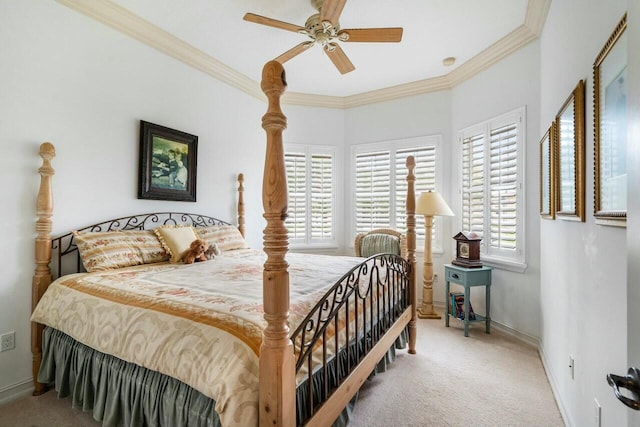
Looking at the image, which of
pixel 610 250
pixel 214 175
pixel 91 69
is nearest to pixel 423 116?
pixel 214 175

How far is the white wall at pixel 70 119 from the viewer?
204cm

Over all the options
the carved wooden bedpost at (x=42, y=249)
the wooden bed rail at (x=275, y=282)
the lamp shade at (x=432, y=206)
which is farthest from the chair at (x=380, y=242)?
the carved wooden bedpost at (x=42, y=249)

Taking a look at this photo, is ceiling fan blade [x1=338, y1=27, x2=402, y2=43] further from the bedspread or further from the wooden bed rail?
the bedspread

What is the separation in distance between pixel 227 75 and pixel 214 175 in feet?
4.08

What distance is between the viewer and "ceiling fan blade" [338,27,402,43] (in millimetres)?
2195

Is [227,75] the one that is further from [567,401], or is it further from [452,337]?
[567,401]

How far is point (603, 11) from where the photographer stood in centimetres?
130

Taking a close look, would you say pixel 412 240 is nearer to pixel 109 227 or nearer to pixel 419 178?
pixel 419 178

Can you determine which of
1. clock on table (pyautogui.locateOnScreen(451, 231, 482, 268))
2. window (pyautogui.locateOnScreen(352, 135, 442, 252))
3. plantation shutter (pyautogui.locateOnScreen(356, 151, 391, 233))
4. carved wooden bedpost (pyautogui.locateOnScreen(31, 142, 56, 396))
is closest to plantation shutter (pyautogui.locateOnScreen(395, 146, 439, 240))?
window (pyautogui.locateOnScreen(352, 135, 442, 252))

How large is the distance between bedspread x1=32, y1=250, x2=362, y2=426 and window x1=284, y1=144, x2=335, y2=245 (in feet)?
7.30

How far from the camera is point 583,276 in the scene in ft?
4.99

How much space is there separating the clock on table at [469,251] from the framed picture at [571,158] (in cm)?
127

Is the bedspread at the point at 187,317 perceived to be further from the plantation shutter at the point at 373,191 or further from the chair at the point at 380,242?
the plantation shutter at the point at 373,191

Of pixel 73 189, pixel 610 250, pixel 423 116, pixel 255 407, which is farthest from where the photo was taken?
→ pixel 423 116
